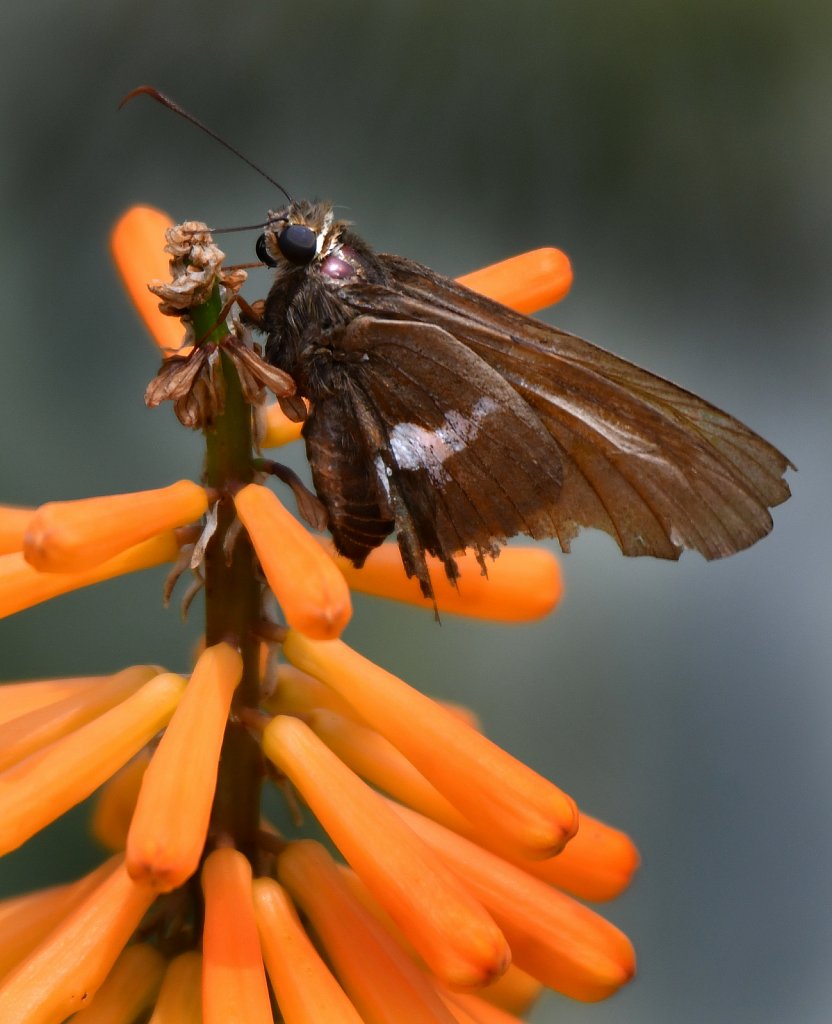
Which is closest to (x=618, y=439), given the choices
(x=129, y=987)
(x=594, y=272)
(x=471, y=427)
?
(x=471, y=427)

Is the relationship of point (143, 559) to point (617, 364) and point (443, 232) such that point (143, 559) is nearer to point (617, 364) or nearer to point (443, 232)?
point (617, 364)

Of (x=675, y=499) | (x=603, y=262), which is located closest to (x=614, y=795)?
(x=603, y=262)

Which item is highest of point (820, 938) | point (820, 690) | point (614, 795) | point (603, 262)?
point (603, 262)

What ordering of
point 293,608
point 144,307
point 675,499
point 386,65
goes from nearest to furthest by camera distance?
point 293,608 < point 675,499 < point 144,307 < point 386,65

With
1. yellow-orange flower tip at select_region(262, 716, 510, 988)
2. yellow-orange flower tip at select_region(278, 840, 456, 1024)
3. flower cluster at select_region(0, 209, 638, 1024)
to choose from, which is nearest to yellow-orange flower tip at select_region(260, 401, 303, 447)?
flower cluster at select_region(0, 209, 638, 1024)

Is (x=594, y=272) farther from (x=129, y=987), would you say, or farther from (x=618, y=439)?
(x=129, y=987)
